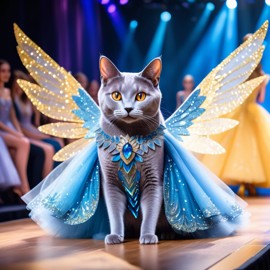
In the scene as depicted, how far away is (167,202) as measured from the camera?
3.17 meters

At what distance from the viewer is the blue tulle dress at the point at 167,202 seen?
3186mm

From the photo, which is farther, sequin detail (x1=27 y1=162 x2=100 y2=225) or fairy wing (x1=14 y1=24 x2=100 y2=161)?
fairy wing (x1=14 y1=24 x2=100 y2=161)

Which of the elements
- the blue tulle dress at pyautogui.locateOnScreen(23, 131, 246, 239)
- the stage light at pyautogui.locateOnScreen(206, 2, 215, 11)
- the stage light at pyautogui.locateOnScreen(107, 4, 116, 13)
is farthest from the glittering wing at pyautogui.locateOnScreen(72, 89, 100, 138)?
the stage light at pyautogui.locateOnScreen(206, 2, 215, 11)

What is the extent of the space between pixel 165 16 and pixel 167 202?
22.2ft

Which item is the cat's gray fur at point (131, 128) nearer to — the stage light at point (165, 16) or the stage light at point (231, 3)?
the stage light at point (231, 3)

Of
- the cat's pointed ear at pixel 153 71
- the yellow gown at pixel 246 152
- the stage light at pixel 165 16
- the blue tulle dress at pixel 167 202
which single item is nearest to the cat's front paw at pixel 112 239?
the blue tulle dress at pixel 167 202

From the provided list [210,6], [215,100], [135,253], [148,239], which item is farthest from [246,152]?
[135,253]

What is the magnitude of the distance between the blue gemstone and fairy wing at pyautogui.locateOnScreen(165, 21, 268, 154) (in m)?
0.41

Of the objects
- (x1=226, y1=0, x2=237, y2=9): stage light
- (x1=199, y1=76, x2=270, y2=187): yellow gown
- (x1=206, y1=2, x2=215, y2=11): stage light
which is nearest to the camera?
(x1=199, y1=76, x2=270, y2=187): yellow gown

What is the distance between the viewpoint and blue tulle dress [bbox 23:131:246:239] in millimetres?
3186

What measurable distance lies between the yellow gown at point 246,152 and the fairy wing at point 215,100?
348 cm

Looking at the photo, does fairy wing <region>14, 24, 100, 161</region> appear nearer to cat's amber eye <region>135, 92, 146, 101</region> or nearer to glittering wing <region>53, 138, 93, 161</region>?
glittering wing <region>53, 138, 93, 161</region>

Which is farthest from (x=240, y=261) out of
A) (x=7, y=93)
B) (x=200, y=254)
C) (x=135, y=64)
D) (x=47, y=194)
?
(x=135, y=64)

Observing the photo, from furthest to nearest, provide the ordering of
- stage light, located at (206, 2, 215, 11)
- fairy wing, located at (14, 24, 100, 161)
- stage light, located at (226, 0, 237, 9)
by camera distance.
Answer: stage light, located at (206, 2, 215, 11), stage light, located at (226, 0, 237, 9), fairy wing, located at (14, 24, 100, 161)
